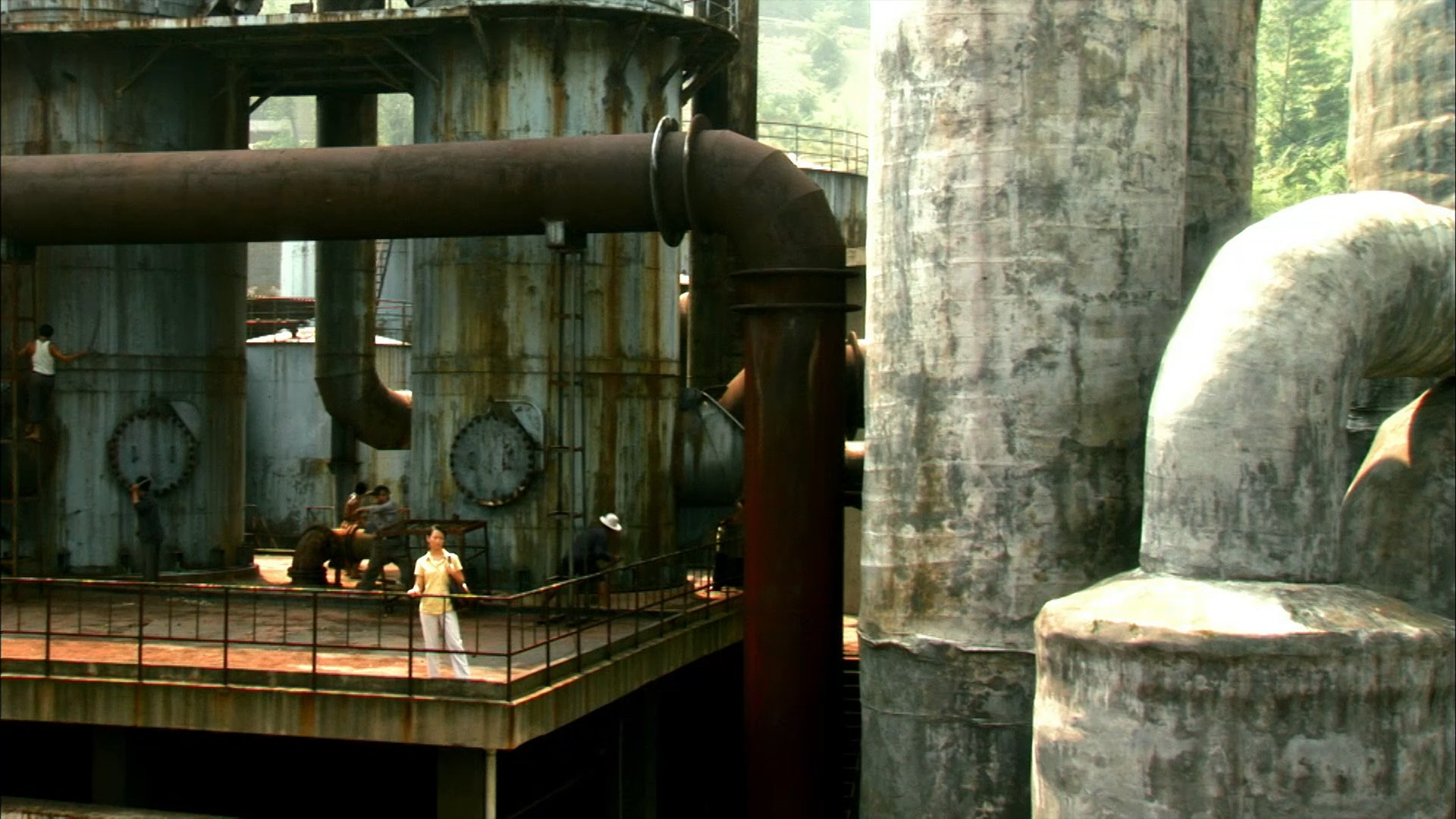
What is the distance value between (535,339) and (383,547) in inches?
119

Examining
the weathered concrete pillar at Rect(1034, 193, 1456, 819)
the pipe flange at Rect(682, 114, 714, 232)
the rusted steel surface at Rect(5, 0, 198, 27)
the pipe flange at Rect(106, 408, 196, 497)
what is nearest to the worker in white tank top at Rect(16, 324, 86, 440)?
the pipe flange at Rect(106, 408, 196, 497)

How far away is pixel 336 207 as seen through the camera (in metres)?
18.4

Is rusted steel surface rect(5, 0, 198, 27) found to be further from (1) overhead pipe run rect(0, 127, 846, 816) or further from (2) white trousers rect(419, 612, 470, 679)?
(2) white trousers rect(419, 612, 470, 679)

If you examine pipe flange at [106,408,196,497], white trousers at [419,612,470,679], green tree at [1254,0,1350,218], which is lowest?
white trousers at [419,612,470,679]

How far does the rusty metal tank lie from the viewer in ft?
66.0

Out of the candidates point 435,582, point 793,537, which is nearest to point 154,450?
point 435,582

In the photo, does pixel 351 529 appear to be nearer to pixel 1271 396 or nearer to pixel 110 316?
pixel 110 316

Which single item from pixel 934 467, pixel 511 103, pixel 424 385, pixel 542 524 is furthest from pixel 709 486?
pixel 934 467

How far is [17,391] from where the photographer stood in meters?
20.4

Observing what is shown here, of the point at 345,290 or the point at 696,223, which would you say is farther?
the point at 345,290

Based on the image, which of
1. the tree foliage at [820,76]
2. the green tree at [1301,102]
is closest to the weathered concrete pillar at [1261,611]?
the green tree at [1301,102]

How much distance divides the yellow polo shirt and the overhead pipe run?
3.17 m

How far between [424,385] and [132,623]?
14.9 ft

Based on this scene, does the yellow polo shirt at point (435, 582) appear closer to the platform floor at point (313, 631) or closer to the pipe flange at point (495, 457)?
the platform floor at point (313, 631)
